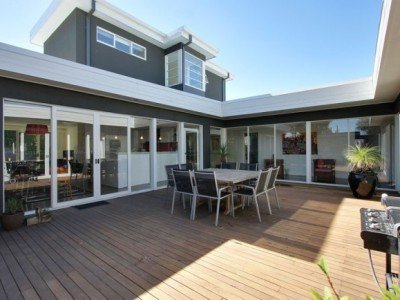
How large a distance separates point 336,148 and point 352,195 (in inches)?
81.5

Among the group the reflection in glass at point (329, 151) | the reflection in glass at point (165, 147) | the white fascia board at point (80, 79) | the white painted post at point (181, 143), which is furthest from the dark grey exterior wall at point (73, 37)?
the reflection in glass at point (329, 151)

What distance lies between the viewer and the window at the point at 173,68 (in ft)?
30.5

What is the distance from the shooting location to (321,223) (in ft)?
12.7

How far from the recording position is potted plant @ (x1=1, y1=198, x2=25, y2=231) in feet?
12.2

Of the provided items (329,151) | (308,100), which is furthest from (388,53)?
(329,151)

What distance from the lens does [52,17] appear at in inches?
291

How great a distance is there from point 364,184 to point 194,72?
749 centimetres

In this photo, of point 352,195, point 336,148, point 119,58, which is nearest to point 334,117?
point 336,148

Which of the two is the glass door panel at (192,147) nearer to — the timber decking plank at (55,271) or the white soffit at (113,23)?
the white soffit at (113,23)

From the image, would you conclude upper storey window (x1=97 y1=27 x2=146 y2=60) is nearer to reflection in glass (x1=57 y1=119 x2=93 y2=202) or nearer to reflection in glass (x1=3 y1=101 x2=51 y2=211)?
reflection in glass (x1=57 y1=119 x2=93 y2=202)

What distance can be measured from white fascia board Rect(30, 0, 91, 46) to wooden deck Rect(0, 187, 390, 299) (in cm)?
615

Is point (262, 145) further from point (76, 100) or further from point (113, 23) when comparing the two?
point (113, 23)

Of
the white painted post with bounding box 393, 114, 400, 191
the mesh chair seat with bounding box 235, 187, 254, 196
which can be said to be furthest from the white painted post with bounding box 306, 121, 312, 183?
the mesh chair seat with bounding box 235, 187, 254, 196

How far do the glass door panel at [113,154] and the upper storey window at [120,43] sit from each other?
3.38m
